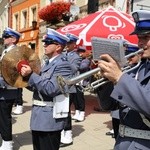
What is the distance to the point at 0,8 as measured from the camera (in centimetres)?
3491

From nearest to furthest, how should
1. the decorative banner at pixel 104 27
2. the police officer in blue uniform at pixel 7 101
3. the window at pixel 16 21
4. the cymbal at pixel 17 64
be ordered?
the cymbal at pixel 17 64 → the police officer in blue uniform at pixel 7 101 → the decorative banner at pixel 104 27 → the window at pixel 16 21

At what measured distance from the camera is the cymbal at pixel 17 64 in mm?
3625

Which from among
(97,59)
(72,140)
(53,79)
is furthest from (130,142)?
(72,140)

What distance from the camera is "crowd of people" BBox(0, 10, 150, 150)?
201 centimetres

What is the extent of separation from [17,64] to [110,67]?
1.74 metres

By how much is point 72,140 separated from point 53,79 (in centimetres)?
270

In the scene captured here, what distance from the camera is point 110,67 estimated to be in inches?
77.7

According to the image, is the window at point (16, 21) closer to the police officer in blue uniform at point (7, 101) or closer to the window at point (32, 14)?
the window at point (32, 14)

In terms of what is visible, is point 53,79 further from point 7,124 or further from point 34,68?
point 7,124

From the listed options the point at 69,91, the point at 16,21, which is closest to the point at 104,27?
the point at 69,91

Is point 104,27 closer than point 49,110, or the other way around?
point 49,110

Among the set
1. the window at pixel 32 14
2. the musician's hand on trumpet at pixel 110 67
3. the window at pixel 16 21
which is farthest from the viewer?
the window at pixel 16 21

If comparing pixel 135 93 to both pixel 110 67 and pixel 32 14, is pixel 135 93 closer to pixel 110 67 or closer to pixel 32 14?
pixel 110 67

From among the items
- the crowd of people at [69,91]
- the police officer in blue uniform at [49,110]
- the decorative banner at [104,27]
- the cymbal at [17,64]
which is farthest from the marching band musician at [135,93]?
the decorative banner at [104,27]
